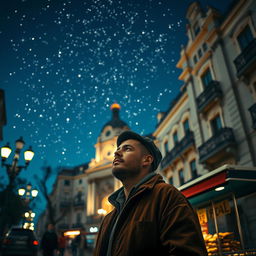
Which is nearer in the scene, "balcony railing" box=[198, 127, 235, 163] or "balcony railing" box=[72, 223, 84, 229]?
"balcony railing" box=[198, 127, 235, 163]

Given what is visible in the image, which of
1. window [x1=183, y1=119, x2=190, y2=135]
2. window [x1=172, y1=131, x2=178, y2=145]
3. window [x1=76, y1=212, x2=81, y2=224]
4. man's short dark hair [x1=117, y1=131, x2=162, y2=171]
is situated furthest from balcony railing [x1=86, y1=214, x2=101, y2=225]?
man's short dark hair [x1=117, y1=131, x2=162, y2=171]

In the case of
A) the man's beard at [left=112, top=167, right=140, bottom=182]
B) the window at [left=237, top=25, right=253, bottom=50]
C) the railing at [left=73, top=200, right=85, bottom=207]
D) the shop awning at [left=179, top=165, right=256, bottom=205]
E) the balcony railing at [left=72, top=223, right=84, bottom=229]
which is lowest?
the man's beard at [left=112, top=167, right=140, bottom=182]

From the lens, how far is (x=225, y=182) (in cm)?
538

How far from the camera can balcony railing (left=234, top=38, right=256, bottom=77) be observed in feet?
38.5

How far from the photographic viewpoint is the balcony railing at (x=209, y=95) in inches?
565

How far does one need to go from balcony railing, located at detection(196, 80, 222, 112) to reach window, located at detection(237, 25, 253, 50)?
260 centimetres

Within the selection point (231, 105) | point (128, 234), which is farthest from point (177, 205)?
point (231, 105)

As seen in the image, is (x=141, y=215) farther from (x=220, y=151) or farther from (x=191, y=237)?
(x=220, y=151)

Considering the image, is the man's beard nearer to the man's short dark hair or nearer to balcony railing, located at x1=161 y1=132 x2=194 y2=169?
the man's short dark hair

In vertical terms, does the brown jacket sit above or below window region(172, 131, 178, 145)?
below

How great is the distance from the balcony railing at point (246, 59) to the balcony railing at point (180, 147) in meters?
6.16

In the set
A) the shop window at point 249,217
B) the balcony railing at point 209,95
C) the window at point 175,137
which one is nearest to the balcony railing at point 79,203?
the window at point 175,137

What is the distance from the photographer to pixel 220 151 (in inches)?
508

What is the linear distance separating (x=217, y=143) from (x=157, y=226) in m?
12.6
